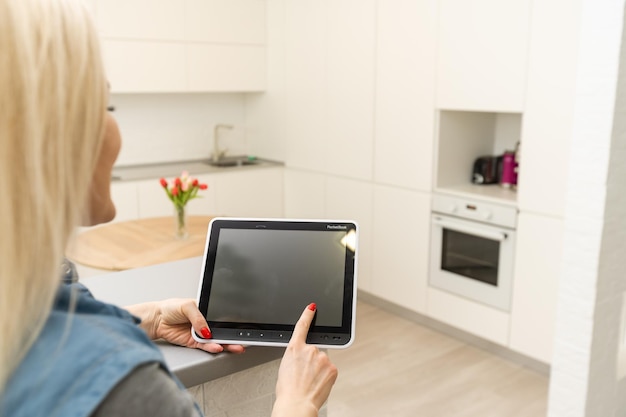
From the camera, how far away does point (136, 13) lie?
13.4ft

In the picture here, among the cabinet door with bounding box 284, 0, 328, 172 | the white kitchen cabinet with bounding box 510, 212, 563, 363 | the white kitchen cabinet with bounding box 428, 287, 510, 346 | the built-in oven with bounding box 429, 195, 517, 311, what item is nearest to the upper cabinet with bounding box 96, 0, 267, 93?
the cabinet door with bounding box 284, 0, 328, 172

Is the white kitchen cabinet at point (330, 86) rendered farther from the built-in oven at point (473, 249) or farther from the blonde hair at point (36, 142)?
the blonde hair at point (36, 142)

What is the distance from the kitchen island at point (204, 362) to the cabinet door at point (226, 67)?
3035 millimetres

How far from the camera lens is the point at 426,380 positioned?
123 inches

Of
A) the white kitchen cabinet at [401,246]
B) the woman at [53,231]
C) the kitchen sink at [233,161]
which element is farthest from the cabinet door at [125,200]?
the woman at [53,231]

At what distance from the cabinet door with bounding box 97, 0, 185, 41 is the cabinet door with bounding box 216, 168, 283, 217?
3.43 feet

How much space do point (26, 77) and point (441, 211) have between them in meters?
3.14

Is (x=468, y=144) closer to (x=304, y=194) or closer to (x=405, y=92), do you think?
(x=405, y=92)

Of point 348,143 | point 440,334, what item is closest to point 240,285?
point 440,334

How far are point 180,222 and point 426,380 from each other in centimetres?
147

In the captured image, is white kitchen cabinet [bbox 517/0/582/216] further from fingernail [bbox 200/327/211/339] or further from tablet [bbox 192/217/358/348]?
fingernail [bbox 200/327/211/339]

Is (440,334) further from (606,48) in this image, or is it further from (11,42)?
(11,42)

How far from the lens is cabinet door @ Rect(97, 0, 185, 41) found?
3.96 metres

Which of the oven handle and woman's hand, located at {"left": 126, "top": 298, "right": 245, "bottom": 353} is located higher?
woman's hand, located at {"left": 126, "top": 298, "right": 245, "bottom": 353}
